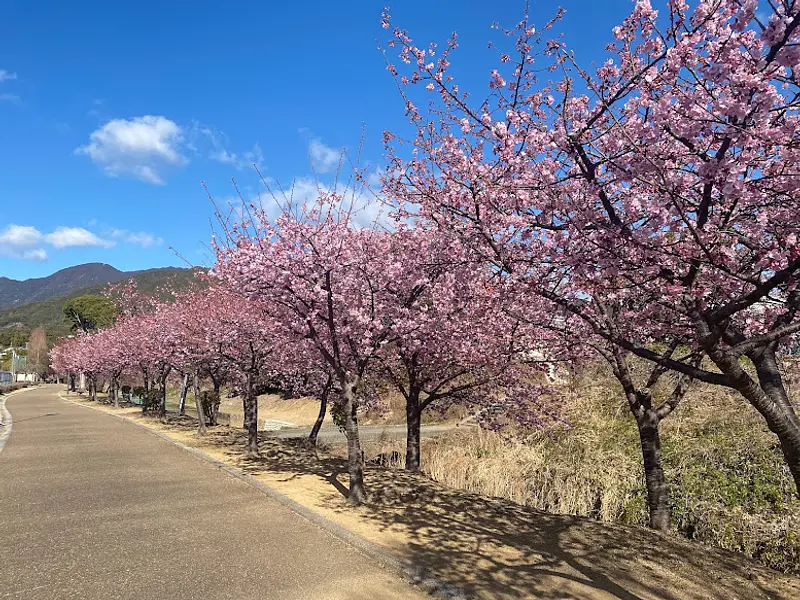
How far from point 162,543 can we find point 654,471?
6.75 metres

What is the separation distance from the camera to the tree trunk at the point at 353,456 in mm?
A: 8766

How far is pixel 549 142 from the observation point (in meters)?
4.51

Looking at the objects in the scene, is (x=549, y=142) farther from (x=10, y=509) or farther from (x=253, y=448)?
(x=253, y=448)

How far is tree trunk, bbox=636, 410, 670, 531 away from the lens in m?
7.59

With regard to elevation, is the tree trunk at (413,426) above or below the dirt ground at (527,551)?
above

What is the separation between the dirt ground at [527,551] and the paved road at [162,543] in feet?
2.44

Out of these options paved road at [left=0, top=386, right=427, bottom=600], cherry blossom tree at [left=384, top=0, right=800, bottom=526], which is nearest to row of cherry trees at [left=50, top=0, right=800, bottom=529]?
cherry blossom tree at [left=384, top=0, right=800, bottom=526]

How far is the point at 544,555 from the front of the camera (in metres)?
6.37

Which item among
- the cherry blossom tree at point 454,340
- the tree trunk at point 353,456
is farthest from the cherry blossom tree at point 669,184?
the tree trunk at point 353,456

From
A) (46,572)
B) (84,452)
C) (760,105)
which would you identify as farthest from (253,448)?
(760,105)

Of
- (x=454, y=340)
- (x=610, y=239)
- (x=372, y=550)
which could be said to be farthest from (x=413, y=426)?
(x=610, y=239)

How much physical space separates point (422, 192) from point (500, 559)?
438 cm

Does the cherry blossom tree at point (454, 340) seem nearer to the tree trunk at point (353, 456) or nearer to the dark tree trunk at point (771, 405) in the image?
the tree trunk at point (353, 456)

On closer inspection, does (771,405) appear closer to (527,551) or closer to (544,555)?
(544,555)
